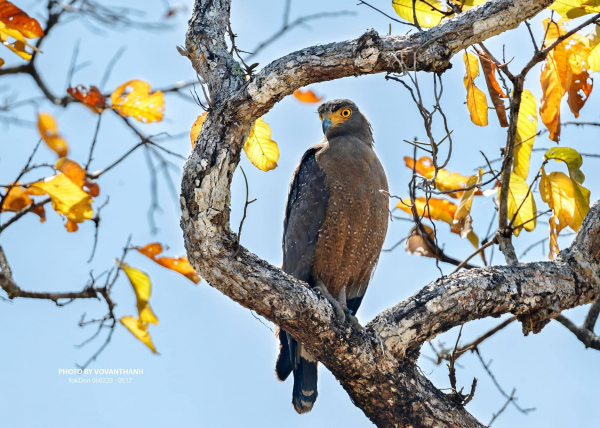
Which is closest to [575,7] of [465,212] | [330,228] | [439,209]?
[465,212]

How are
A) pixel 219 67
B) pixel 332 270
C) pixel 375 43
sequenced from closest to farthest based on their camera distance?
pixel 375 43 < pixel 219 67 < pixel 332 270

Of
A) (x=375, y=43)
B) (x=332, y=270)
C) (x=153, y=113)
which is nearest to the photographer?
(x=375, y=43)

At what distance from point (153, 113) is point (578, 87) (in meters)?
2.54

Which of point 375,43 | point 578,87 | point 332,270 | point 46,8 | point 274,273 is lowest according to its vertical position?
point 274,273

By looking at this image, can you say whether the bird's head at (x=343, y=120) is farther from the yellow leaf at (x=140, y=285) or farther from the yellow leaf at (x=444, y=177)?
the yellow leaf at (x=140, y=285)

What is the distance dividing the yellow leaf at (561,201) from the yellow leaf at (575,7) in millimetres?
844

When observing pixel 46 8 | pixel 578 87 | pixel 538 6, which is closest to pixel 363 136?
pixel 578 87

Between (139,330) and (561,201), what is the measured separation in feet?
8.49

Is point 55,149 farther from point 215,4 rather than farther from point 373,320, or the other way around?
point 373,320

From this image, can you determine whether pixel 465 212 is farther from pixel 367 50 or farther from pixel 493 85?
pixel 367 50

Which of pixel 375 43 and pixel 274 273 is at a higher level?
pixel 375 43

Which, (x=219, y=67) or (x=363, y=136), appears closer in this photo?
(x=219, y=67)

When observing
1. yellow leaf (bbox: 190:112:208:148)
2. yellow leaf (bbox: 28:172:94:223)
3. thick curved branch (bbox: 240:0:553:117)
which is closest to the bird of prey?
yellow leaf (bbox: 190:112:208:148)

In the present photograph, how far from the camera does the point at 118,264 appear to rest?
3.68 metres
